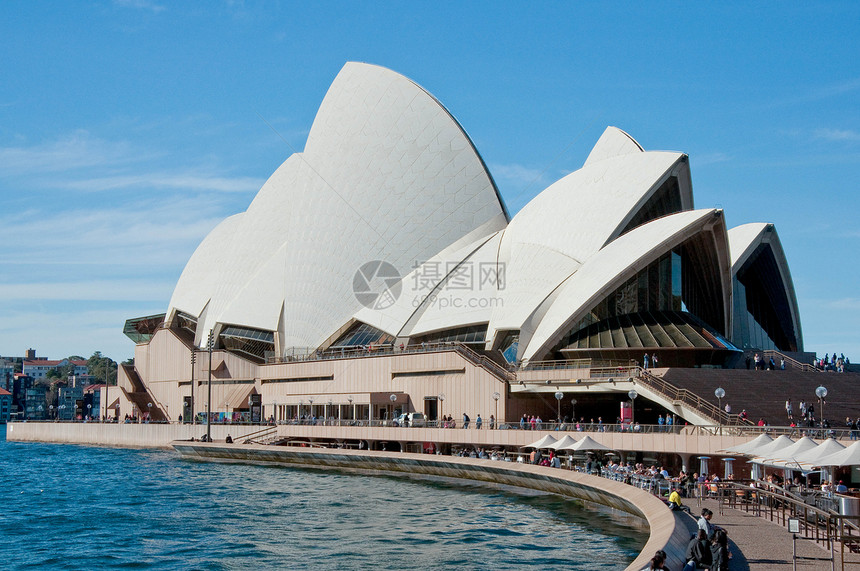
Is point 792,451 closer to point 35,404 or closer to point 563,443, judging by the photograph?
point 563,443

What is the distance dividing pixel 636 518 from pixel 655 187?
70.7 ft

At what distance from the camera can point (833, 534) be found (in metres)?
14.2

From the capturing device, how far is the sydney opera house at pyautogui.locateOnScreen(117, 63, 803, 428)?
37.3 metres

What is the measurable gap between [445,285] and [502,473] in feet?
58.6

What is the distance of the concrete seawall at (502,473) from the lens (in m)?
14.8

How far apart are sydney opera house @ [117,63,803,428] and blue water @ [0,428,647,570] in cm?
951

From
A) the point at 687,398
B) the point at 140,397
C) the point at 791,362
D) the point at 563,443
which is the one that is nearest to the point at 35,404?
the point at 140,397

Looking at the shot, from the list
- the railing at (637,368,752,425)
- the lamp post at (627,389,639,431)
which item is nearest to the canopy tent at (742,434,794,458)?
the railing at (637,368,752,425)

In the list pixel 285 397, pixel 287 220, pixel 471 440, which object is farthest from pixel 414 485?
pixel 287 220

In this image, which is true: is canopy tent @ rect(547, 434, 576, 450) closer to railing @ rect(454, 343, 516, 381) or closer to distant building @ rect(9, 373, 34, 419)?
railing @ rect(454, 343, 516, 381)

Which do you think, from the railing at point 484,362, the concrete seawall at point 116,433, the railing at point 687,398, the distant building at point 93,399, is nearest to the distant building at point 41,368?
the distant building at point 93,399

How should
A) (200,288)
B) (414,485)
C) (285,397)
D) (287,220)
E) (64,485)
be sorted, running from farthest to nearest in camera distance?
1. (200,288)
2. (287,220)
3. (285,397)
4. (64,485)
5. (414,485)

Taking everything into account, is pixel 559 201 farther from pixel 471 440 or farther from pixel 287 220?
pixel 287 220

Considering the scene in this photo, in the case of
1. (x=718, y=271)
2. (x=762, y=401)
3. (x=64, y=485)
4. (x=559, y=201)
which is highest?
(x=559, y=201)
